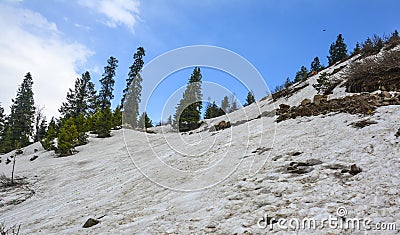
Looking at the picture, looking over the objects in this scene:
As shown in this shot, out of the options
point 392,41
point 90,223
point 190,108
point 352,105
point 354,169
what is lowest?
point 90,223

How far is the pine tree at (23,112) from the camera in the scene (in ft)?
162

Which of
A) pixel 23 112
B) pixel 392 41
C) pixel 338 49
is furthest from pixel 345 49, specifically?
pixel 23 112

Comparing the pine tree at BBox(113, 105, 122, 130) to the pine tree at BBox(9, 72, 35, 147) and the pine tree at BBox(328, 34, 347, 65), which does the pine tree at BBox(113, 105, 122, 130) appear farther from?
the pine tree at BBox(328, 34, 347, 65)

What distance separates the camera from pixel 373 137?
25.8 ft

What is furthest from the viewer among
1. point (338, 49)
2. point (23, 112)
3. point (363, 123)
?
point (338, 49)

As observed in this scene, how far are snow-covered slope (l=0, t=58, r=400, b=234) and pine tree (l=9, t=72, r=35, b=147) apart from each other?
4259 cm

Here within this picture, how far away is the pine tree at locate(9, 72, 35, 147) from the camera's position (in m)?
49.3

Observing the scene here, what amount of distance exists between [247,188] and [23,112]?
185 feet

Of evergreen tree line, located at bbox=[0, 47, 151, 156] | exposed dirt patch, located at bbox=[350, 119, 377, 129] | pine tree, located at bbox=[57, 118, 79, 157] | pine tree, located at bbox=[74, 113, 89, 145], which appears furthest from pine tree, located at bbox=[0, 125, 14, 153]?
exposed dirt patch, located at bbox=[350, 119, 377, 129]

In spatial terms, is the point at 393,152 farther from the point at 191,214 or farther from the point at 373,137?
the point at 191,214

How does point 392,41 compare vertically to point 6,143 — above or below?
above

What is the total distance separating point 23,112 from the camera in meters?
51.1

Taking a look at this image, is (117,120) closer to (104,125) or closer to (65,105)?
(104,125)

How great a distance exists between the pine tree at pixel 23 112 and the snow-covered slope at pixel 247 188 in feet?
140
